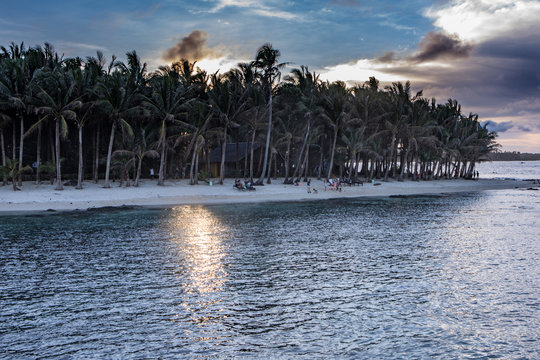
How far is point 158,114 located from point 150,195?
7217 millimetres

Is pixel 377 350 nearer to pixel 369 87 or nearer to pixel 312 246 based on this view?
pixel 312 246

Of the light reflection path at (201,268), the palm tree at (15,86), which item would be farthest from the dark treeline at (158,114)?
the light reflection path at (201,268)

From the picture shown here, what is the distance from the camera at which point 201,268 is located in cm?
1341

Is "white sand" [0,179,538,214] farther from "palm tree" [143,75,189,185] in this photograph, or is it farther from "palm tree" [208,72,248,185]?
"palm tree" [208,72,248,185]

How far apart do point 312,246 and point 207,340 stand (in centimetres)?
973

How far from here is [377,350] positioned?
767 centimetres

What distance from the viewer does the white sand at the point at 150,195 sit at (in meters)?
29.2

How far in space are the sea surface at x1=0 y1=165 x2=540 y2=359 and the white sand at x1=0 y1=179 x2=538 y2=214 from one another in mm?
7555

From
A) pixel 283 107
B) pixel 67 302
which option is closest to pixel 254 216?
pixel 67 302

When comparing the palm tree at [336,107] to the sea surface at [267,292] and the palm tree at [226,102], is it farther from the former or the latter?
the sea surface at [267,292]

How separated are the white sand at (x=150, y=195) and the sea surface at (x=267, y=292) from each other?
7555mm

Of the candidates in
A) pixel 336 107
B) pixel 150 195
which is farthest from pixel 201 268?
pixel 336 107

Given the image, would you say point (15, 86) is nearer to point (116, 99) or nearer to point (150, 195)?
point (116, 99)

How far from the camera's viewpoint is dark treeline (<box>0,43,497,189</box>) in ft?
104
